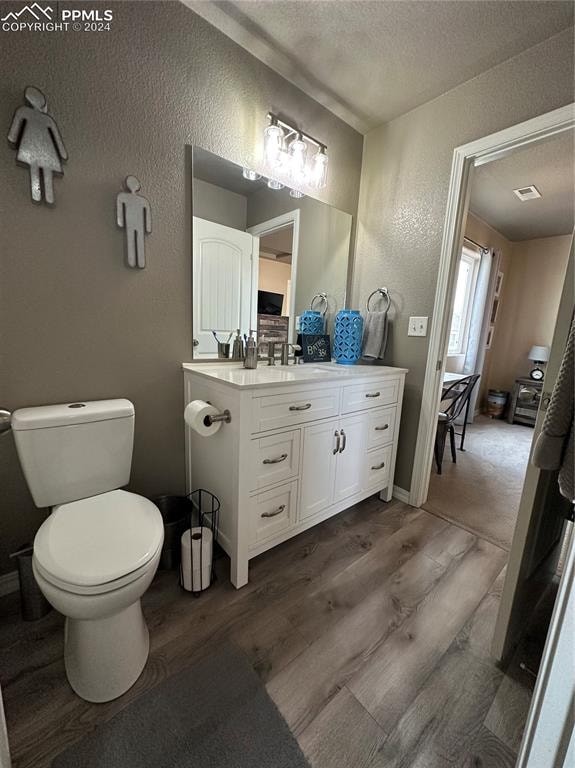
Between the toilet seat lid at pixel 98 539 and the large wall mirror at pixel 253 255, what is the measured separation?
85 centimetres

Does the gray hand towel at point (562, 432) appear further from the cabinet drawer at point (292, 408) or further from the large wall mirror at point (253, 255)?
the large wall mirror at point (253, 255)

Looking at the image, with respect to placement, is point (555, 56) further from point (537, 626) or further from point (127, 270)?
point (537, 626)


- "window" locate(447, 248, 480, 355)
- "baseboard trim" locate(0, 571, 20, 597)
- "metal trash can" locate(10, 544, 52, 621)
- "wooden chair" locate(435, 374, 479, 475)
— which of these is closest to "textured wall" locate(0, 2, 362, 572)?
"baseboard trim" locate(0, 571, 20, 597)

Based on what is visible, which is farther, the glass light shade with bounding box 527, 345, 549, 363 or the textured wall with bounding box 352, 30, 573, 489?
the glass light shade with bounding box 527, 345, 549, 363

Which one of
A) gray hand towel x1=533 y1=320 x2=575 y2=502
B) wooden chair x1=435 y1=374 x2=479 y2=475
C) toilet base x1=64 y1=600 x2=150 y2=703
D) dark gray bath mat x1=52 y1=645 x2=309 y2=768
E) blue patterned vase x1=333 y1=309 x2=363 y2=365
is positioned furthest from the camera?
wooden chair x1=435 y1=374 x2=479 y2=475

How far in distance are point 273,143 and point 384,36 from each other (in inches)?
26.4

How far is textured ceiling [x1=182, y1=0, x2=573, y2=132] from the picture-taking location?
1.37 m

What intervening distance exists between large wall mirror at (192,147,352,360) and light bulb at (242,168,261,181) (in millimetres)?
12

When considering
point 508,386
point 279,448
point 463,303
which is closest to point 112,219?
point 279,448

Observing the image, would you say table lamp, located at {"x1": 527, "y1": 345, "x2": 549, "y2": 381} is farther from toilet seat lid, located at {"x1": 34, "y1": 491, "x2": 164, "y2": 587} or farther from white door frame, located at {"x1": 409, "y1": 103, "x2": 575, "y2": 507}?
toilet seat lid, located at {"x1": 34, "y1": 491, "x2": 164, "y2": 587}

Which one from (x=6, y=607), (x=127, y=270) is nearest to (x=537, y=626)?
(x=6, y=607)

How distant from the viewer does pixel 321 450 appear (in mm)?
1633

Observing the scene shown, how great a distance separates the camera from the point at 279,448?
143cm

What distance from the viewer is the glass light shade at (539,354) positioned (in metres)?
4.09
